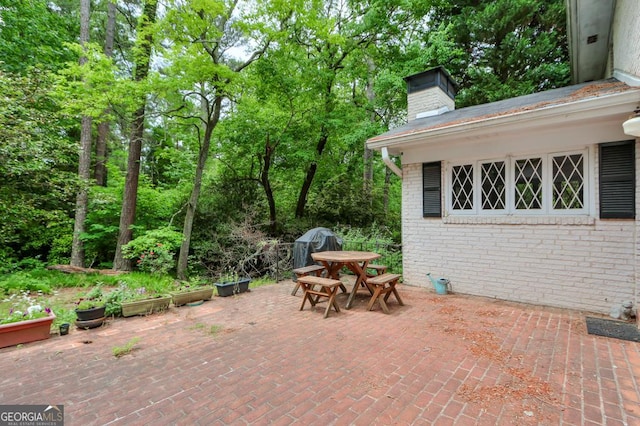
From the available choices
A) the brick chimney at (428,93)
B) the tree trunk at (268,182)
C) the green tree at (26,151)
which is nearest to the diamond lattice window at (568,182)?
the brick chimney at (428,93)

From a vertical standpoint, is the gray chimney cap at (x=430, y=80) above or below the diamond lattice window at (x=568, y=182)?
above

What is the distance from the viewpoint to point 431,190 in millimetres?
A: 5836

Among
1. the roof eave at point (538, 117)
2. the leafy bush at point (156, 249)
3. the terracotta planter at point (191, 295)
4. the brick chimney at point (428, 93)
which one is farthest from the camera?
the brick chimney at point (428, 93)

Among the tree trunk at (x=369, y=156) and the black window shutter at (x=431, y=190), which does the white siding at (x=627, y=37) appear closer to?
the black window shutter at (x=431, y=190)

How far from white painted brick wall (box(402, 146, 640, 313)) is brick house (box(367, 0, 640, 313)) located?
1 cm

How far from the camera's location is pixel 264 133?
9.59 meters

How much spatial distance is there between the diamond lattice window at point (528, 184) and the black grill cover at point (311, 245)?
3796 mm

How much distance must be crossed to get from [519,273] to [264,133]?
8.06 metres

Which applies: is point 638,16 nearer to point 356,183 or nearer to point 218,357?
point 218,357

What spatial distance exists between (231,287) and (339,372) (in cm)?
362

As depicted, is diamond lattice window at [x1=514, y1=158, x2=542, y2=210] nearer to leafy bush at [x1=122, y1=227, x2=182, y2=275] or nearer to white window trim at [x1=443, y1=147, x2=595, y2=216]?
white window trim at [x1=443, y1=147, x2=595, y2=216]

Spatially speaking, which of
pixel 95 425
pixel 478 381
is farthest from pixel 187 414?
pixel 478 381

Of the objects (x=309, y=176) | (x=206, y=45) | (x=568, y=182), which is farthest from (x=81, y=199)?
(x=568, y=182)

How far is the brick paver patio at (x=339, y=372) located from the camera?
86.6 inches
